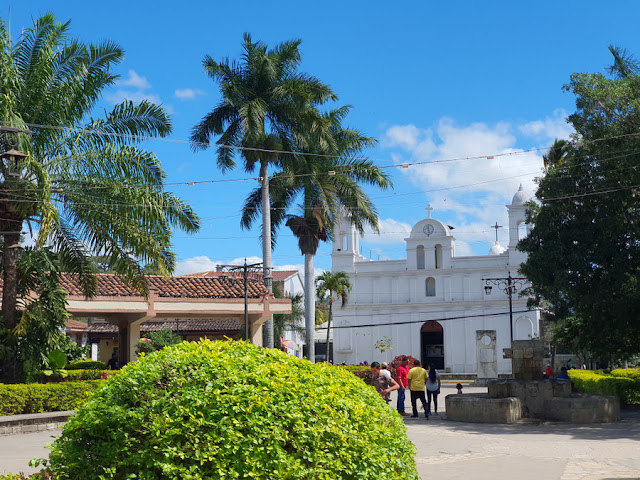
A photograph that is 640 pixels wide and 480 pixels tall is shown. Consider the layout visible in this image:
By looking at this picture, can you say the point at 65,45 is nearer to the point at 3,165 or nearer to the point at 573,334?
the point at 3,165

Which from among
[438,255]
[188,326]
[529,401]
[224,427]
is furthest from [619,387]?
[438,255]

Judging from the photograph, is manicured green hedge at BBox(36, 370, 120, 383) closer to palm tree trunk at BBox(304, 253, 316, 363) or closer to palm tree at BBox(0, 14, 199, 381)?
palm tree at BBox(0, 14, 199, 381)

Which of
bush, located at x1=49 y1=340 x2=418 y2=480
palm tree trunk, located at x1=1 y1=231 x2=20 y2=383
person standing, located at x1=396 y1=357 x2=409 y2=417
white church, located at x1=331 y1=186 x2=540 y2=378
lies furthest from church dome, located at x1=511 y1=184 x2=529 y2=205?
bush, located at x1=49 y1=340 x2=418 y2=480

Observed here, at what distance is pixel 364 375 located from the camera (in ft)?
88.6

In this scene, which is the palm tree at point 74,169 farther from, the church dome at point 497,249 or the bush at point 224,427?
the church dome at point 497,249

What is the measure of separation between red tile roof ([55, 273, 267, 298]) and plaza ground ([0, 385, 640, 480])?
10088 mm

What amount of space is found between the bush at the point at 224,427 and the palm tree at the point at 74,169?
10.8 metres

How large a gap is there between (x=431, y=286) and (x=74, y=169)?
42.9m

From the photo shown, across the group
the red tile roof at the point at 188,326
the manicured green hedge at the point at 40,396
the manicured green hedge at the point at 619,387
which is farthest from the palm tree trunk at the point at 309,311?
the manicured green hedge at the point at 40,396

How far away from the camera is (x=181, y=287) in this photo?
26.4 meters

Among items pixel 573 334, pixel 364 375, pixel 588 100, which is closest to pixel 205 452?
pixel 588 100

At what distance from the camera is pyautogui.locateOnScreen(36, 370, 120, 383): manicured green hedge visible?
1680cm

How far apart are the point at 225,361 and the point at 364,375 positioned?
2240 cm

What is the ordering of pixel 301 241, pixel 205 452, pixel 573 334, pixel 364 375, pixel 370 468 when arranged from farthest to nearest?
pixel 301 241
pixel 364 375
pixel 573 334
pixel 370 468
pixel 205 452
